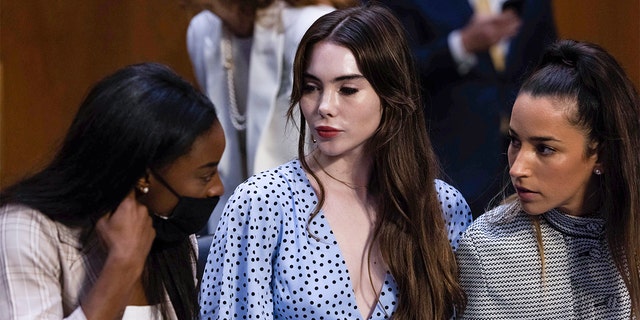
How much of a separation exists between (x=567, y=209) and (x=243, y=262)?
80cm

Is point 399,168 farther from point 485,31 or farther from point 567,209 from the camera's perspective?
point 485,31

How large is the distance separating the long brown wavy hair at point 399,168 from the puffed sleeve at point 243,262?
16cm

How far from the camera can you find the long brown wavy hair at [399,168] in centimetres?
290

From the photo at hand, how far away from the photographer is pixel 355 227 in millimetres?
2977

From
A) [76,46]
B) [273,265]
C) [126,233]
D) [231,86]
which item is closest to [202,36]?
[231,86]

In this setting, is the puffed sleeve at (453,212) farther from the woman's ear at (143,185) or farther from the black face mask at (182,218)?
the woman's ear at (143,185)

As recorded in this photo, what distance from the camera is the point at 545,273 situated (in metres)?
2.91

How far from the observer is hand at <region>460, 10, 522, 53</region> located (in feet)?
12.7

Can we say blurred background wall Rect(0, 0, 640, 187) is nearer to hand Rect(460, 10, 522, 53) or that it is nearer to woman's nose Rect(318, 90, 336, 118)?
hand Rect(460, 10, 522, 53)

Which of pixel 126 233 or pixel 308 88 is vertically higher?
pixel 308 88

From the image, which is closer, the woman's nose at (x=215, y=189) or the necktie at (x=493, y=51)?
the woman's nose at (x=215, y=189)

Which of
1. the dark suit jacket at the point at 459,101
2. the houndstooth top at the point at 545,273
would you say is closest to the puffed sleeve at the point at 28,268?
the houndstooth top at the point at 545,273

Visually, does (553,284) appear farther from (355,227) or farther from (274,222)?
(274,222)

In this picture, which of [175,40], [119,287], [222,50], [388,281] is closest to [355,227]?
[388,281]
